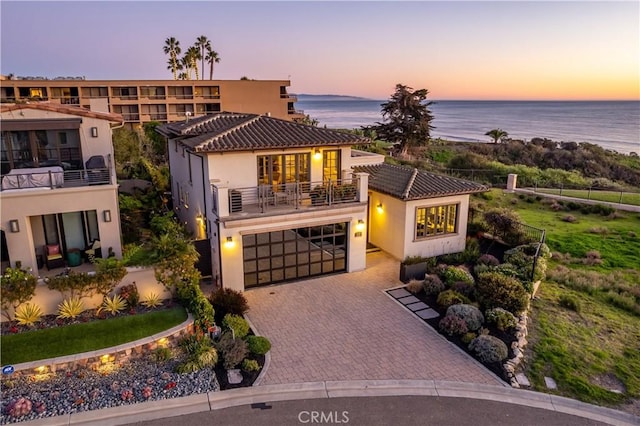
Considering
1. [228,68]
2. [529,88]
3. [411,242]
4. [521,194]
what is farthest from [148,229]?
[529,88]

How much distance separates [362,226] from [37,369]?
11.9m

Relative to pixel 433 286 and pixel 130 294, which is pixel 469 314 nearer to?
pixel 433 286

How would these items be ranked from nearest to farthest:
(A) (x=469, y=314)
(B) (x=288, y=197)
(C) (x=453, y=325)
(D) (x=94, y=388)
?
1. (D) (x=94, y=388)
2. (C) (x=453, y=325)
3. (A) (x=469, y=314)
4. (B) (x=288, y=197)

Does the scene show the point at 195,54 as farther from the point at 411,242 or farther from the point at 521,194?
the point at 411,242

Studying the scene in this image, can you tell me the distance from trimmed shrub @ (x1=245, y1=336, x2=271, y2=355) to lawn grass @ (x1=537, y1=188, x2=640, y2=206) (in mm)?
28129

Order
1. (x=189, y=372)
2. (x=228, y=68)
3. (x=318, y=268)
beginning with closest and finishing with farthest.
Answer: (x=189, y=372), (x=318, y=268), (x=228, y=68)

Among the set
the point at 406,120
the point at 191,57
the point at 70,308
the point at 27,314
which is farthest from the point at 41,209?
the point at 191,57

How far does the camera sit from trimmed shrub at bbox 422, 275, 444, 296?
15.8 meters

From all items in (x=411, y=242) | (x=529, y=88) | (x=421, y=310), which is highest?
(x=529, y=88)

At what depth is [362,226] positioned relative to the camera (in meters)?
17.9

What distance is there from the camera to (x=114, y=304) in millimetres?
13219

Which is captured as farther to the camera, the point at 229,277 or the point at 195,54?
the point at 195,54

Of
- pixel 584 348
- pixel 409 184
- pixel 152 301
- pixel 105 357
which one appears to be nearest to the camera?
pixel 105 357

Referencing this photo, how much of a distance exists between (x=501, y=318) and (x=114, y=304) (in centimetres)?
1213
